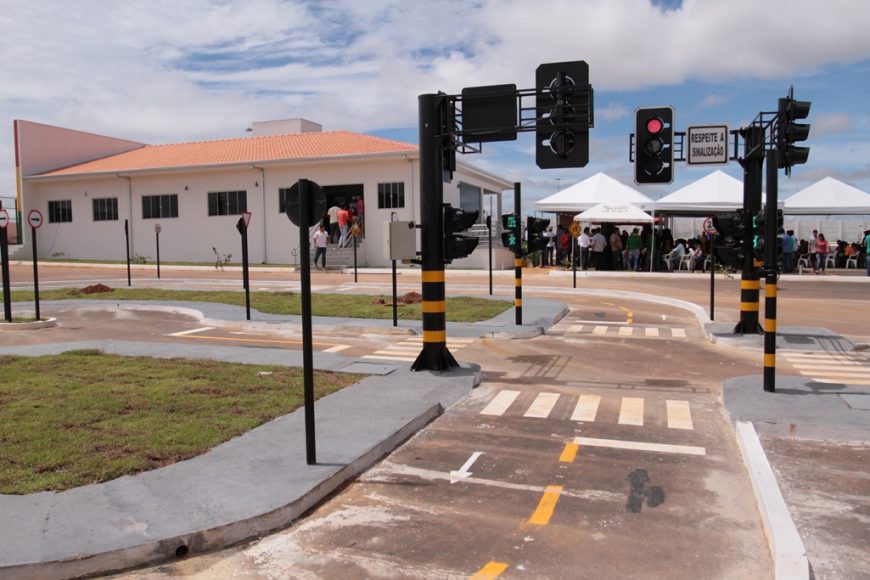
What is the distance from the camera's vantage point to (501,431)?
24.3 ft

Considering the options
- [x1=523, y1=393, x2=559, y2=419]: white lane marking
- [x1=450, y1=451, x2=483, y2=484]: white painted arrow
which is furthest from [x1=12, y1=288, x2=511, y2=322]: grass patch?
[x1=450, y1=451, x2=483, y2=484]: white painted arrow

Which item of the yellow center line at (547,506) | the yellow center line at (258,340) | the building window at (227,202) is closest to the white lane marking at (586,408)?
the yellow center line at (547,506)

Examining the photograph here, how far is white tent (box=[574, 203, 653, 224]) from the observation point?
2944 cm

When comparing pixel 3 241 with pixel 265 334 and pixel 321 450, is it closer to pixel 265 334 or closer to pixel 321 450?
pixel 265 334

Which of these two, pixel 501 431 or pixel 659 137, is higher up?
pixel 659 137

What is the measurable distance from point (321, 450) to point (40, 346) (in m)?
7.64

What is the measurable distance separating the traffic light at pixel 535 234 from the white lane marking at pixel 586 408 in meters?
5.50

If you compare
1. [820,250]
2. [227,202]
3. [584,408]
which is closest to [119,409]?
[584,408]

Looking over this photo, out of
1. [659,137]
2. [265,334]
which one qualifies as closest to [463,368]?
[659,137]

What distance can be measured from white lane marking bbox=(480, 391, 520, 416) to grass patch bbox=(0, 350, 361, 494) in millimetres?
1852

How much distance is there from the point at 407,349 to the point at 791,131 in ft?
21.7

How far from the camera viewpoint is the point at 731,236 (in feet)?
36.9

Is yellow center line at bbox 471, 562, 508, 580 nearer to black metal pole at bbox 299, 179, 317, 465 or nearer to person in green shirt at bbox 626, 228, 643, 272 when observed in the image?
black metal pole at bbox 299, 179, 317, 465

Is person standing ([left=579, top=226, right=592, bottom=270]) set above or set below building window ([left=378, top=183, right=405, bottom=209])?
below
